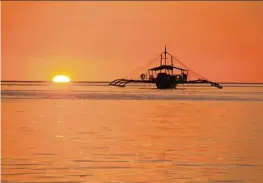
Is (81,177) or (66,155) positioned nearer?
(81,177)

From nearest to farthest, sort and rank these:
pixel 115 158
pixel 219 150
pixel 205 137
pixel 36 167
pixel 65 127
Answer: pixel 36 167, pixel 115 158, pixel 219 150, pixel 205 137, pixel 65 127

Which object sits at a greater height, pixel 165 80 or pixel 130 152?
pixel 165 80

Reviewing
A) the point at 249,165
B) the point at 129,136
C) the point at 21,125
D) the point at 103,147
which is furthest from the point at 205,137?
the point at 21,125

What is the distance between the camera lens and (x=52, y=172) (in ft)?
55.5

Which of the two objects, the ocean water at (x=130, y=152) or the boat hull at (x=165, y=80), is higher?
the boat hull at (x=165, y=80)

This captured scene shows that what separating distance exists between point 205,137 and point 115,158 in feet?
25.6

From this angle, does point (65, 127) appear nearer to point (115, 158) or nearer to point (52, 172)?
point (115, 158)

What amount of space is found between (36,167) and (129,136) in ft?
30.1

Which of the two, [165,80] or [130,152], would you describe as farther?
[165,80]

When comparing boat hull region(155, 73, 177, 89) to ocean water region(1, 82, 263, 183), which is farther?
boat hull region(155, 73, 177, 89)

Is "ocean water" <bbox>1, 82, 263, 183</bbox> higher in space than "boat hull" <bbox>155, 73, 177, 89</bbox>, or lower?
lower

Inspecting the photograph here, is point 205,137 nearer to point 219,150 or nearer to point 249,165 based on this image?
point 219,150

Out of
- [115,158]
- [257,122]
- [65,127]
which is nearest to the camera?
[115,158]

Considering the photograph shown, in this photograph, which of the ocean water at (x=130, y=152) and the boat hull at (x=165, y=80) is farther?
the boat hull at (x=165, y=80)
